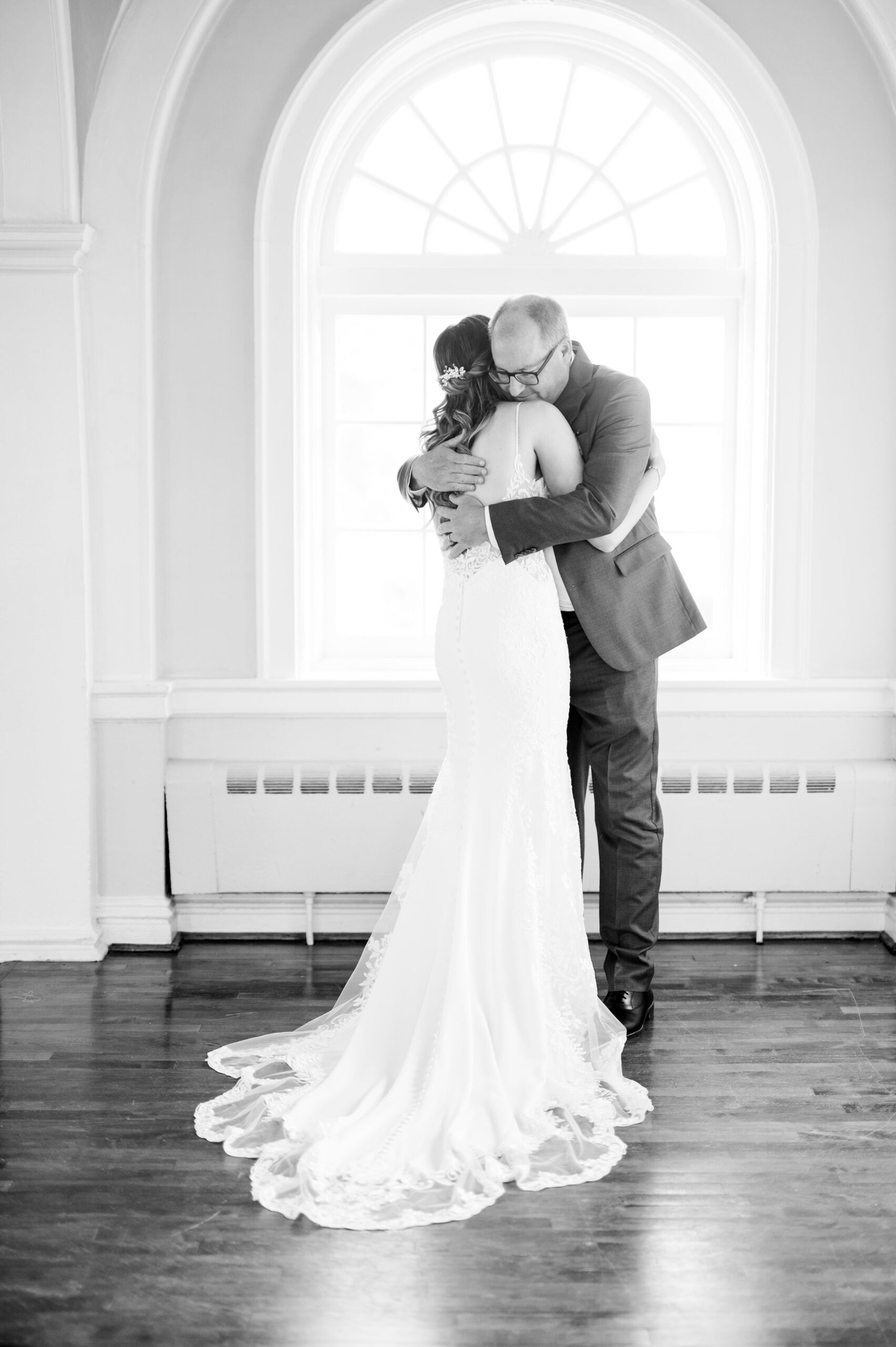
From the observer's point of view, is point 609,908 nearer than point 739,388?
Yes

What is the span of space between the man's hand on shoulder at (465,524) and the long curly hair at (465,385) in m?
0.03

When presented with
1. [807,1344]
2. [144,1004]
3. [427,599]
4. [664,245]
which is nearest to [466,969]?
[807,1344]

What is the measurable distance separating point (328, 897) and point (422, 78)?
2.73 m

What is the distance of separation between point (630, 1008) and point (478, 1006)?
701 millimetres

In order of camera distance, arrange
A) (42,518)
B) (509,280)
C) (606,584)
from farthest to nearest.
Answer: (509,280) < (42,518) < (606,584)

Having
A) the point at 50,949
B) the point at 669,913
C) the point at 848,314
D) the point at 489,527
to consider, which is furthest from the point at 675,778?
the point at 50,949

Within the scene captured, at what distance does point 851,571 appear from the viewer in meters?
3.79

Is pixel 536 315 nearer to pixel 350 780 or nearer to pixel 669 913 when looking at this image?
pixel 350 780

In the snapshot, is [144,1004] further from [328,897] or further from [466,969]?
[466,969]

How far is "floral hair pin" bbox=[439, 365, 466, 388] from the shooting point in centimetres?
272

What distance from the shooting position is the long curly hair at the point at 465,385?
2.71 metres

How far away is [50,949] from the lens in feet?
12.1

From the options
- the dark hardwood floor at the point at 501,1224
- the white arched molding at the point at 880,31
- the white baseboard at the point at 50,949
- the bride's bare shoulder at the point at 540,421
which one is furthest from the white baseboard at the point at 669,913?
the white arched molding at the point at 880,31

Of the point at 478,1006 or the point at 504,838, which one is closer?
the point at 478,1006
